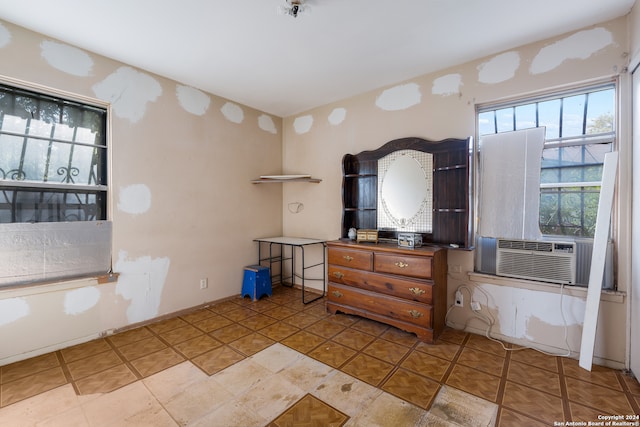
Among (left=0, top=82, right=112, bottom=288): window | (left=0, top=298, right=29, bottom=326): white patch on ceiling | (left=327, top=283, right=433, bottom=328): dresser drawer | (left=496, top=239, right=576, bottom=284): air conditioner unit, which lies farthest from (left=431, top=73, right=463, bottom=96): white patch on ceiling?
(left=0, top=298, right=29, bottom=326): white patch on ceiling

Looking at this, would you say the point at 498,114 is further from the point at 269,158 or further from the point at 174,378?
the point at 174,378

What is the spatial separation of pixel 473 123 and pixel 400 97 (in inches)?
34.8

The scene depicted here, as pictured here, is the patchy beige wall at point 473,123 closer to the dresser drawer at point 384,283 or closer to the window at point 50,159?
the dresser drawer at point 384,283

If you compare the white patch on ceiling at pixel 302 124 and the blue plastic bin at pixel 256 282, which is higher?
the white patch on ceiling at pixel 302 124

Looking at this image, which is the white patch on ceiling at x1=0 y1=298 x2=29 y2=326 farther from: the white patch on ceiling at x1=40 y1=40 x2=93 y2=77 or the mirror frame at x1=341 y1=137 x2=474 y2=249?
the mirror frame at x1=341 y1=137 x2=474 y2=249

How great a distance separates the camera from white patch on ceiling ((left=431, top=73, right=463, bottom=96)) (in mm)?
2793

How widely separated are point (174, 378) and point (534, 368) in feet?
9.03

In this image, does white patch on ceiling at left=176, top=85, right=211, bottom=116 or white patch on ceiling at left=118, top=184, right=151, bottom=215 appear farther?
white patch on ceiling at left=176, top=85, right=211, bottom=116

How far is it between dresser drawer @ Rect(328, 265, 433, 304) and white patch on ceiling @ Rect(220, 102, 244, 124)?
7.87 feet

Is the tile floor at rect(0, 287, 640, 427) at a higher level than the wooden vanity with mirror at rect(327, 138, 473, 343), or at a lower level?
lower

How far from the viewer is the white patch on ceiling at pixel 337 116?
3.69 meters

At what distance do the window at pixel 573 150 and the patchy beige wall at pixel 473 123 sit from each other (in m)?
0.14

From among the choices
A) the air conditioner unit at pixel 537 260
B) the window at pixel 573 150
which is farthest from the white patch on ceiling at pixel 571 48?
the air conditioner unit at pixel 537 260

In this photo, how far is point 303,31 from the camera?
2.27 m
